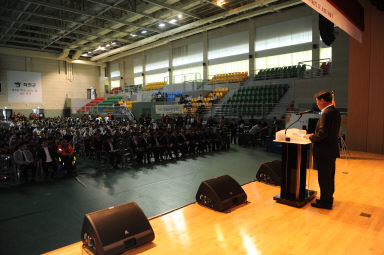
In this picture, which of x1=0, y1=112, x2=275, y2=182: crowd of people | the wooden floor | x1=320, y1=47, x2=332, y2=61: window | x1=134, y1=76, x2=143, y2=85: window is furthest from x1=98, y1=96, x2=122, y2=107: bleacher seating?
the wooden floor

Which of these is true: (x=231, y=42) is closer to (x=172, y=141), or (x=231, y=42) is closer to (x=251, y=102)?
(x=251, y=102)

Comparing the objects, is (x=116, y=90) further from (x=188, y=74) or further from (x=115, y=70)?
(x=188, y=74)

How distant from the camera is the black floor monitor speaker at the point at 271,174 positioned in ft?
16.5

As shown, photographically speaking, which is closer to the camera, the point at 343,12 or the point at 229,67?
the point at 343,12

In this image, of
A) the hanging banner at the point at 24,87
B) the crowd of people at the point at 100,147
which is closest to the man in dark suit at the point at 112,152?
the crowd of people at the point at 100,147

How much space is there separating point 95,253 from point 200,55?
2185cm

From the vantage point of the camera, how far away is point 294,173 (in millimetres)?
3742

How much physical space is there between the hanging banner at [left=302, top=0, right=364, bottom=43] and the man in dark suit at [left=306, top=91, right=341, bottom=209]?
1659 millimetres

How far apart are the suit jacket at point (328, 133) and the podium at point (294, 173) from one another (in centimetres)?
27

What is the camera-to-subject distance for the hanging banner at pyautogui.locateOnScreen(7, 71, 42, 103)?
83.6 ft

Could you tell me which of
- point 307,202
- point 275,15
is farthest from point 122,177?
point 275,15

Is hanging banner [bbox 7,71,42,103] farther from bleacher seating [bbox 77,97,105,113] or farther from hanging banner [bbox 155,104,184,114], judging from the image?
hanging banner [bbox 155,104,184,114]

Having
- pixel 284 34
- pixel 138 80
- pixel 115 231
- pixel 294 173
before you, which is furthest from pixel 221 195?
pixel 138 80

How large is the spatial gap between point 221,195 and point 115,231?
174 cm
